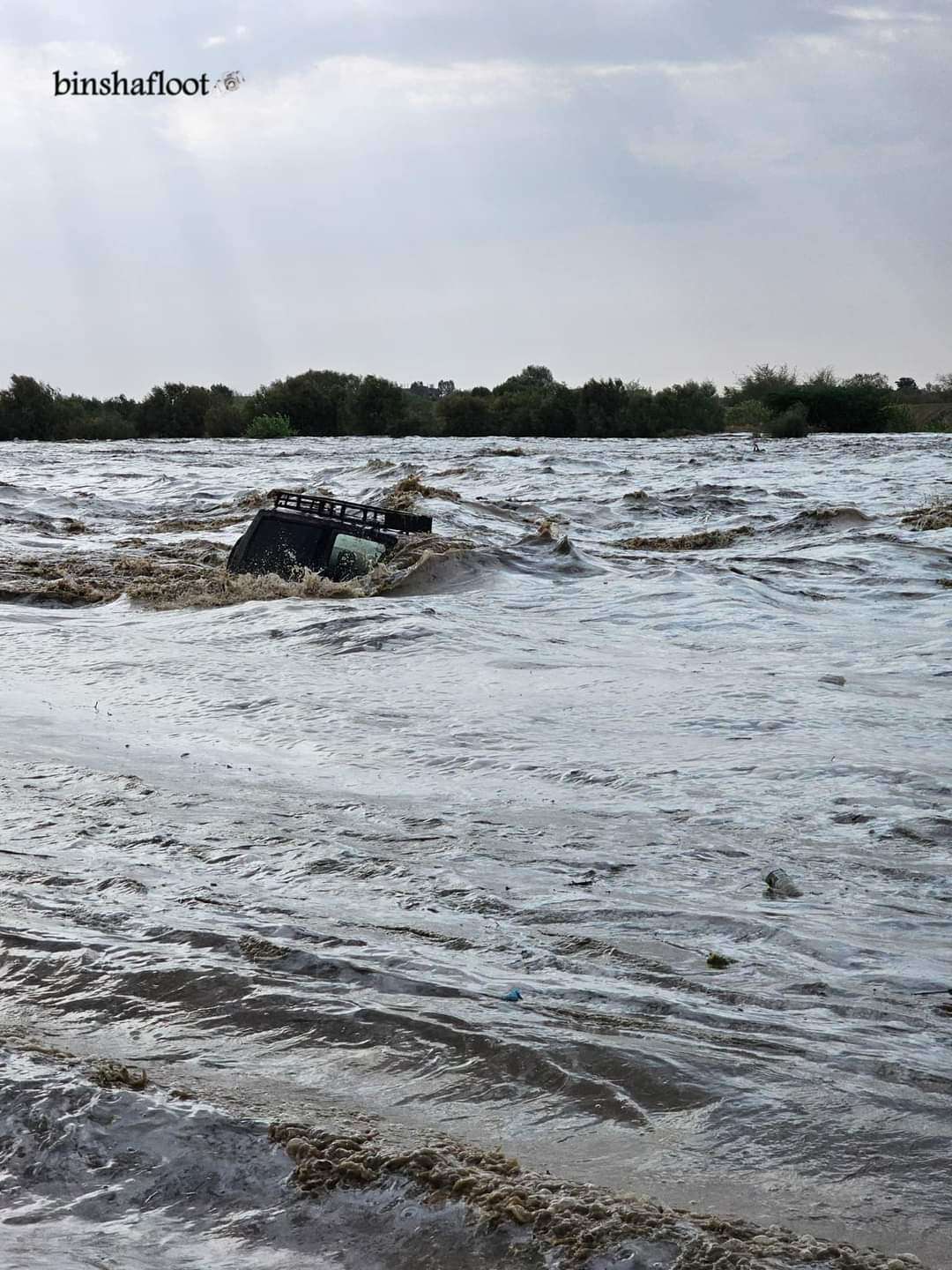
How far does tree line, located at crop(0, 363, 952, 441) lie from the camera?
168 feet

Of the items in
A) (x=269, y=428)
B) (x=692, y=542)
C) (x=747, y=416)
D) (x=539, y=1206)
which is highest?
(x=747, y=416)

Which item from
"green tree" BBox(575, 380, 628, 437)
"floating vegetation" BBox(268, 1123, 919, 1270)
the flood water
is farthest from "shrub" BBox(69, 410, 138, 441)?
"floating vegetation" BBox(268, 1123, 919, 1270)

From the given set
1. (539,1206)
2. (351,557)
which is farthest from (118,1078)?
(351,557)

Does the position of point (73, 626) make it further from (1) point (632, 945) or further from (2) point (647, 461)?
(2) point (647, 461)

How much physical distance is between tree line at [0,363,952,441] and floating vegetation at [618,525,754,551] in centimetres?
3430

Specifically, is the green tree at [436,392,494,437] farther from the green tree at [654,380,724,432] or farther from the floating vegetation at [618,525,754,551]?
the floating vegetation at [618,525,754,551]

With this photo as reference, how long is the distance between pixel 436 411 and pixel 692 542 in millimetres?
40044

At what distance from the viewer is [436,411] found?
53.8 m

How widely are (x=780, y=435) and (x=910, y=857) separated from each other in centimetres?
4232

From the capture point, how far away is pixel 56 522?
17.3m

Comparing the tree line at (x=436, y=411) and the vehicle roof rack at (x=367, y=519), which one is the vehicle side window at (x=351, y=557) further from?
the tree line at (x=436, y=411)

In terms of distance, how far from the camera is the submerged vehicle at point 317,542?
10648 millimetres

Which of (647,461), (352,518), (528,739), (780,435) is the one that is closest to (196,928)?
(528,739)

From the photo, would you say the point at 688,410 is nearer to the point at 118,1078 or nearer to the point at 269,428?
the point at 269,428
